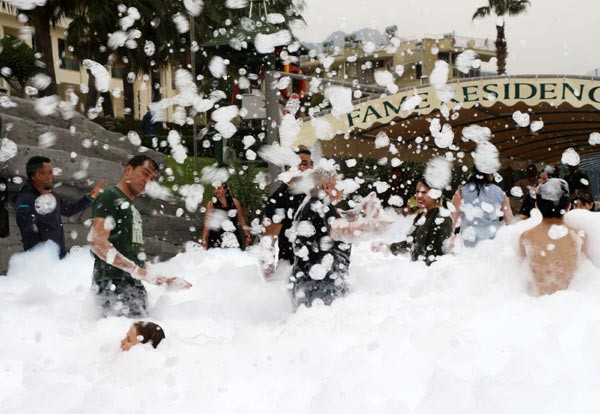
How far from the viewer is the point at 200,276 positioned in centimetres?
710

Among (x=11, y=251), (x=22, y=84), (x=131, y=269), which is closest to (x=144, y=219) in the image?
(x=11, y=251)

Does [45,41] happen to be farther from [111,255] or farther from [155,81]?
[155,81]

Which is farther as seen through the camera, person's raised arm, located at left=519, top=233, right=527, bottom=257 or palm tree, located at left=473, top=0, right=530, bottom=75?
palm tree, located at left=473, top=0, right=530, bottom=75

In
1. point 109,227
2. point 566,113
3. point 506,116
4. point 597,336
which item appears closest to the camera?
point 597,336

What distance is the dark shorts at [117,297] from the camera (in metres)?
4.18

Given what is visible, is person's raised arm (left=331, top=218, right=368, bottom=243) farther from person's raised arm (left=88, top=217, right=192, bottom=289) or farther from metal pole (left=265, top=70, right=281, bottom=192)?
metal pole (left=265, top=70, right=281, bottom=192)

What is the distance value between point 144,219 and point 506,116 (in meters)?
5.94

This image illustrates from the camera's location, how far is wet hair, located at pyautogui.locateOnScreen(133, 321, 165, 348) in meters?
3.71

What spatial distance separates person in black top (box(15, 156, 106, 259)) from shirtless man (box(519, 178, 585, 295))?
3.80m

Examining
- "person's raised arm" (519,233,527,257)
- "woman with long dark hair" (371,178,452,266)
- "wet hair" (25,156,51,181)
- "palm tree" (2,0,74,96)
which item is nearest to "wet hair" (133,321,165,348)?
"woman with long dark hair" (371,178,452,266)

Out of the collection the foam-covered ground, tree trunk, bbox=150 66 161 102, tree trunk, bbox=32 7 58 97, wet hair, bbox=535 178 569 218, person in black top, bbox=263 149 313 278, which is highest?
tree trunk, bbox=32 7 58 97

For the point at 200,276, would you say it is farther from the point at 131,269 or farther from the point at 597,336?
the point at 597,336

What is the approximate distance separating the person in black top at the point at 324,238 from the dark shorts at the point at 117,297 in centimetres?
100

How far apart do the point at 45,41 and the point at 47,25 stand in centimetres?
71
